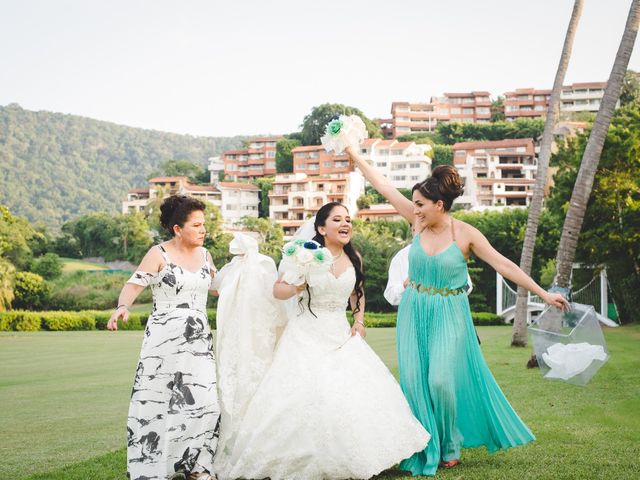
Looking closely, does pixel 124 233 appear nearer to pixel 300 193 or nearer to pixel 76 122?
pixel 300 193

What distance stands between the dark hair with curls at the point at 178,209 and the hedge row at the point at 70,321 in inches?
1390

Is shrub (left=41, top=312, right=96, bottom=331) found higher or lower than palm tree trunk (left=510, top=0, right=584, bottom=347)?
lower

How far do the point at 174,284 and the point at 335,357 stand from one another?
53.7 inches

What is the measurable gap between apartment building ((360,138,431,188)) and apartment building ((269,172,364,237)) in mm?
4183

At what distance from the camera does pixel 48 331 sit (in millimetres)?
42000

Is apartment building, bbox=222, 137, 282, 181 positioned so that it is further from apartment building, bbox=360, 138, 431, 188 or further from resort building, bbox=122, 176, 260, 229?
apartment building, bbox=360, 138, 431, 188

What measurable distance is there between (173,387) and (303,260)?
55.1 inches

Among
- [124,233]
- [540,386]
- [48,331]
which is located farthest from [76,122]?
[540,386]

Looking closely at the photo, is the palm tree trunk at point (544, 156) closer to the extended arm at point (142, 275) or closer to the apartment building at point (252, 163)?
the extended arm at point (142, 275)

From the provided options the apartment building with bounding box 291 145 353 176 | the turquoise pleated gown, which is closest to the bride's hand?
the turquoise pleated gown

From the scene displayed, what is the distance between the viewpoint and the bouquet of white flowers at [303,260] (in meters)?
5.56

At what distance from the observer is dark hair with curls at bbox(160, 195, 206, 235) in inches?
235

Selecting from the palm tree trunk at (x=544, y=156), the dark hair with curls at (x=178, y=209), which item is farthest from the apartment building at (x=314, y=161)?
the dark hair with curls at (x=178, y=209)

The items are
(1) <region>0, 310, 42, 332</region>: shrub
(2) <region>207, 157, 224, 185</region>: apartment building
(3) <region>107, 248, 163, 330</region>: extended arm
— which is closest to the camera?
(3) <region>107, 248, 163, 330</region>: extended arm
